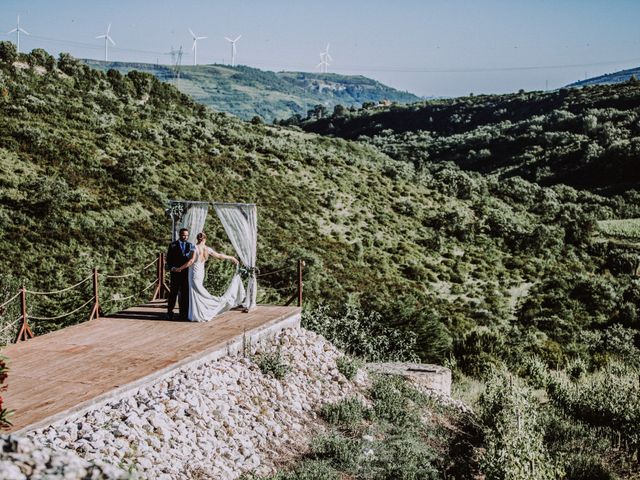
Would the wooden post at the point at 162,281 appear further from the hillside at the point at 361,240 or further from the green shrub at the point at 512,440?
the green shrub at the point at 512,440

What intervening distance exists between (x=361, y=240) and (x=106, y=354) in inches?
1013

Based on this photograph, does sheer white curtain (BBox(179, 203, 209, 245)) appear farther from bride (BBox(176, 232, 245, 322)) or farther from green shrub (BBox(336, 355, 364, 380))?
green shrub (BBox(336, 355, 364, 380))

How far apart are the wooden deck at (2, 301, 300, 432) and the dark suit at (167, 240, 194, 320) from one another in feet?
1.07

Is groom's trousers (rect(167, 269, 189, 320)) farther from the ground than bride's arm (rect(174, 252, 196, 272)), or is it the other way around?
bride's arm (rect(174, 252, 196, 272))

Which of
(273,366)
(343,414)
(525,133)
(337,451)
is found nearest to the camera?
(337,451)

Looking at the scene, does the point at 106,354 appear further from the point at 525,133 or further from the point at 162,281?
the point at 525,133

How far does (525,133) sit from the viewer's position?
77938 mm

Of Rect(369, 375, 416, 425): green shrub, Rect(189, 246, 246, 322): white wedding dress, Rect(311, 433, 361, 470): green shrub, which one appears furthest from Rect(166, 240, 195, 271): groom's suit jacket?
Rect(311, 433, 361, 470): green shrub

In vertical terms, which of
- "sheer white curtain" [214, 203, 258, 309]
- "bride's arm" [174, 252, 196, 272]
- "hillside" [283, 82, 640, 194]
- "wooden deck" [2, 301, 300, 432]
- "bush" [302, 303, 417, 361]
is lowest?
"bush" [302, 303, 417, 361]

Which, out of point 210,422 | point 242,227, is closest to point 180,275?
point 242,227

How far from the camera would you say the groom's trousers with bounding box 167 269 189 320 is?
12133 mm

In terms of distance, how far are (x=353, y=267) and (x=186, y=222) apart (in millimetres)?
18353

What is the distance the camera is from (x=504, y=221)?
4225 centimetres

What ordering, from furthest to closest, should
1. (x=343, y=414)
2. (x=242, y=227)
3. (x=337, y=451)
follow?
(x=242, y=227) → (x=343, y=414) → (x=337, y=451)
